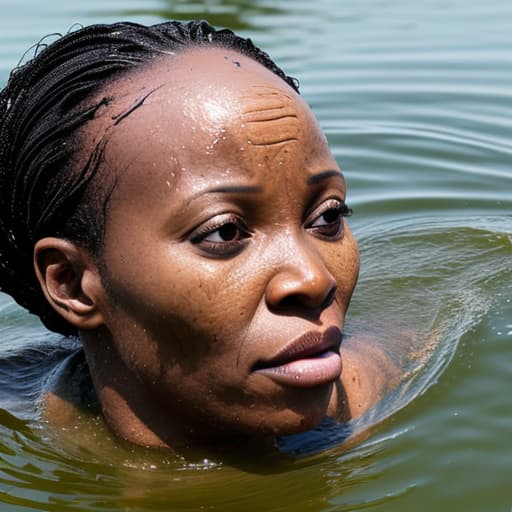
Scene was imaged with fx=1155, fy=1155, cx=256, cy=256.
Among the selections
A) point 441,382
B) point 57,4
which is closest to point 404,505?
point 441,382

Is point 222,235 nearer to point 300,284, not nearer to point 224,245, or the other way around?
point 224,245

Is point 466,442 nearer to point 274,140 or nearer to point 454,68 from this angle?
point 274,140

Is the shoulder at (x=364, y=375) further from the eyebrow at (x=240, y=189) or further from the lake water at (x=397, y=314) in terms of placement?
the eyebrow at (x=240, y=189)

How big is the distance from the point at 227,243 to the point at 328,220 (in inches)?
13.8

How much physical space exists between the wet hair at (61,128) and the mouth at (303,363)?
0.66 meters

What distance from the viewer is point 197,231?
3264 mm

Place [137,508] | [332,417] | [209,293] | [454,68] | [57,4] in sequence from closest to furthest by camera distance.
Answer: [209,293]
[137,508]
[332,417]
[454,68]
[57,4]

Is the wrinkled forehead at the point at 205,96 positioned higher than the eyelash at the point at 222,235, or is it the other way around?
the wrinkled forehead at the point at 205,96

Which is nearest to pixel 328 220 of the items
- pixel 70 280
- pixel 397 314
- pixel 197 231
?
pixel 197 231

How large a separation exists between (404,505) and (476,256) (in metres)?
2.34

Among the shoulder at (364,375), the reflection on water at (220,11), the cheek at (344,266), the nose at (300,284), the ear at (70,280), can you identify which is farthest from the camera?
the reflection on water at (220,11)

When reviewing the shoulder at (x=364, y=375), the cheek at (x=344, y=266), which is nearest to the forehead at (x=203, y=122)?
the cheek at (x=344, y=266)

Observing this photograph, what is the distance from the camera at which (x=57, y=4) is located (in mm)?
10875

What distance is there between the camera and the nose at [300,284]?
3.17 m
